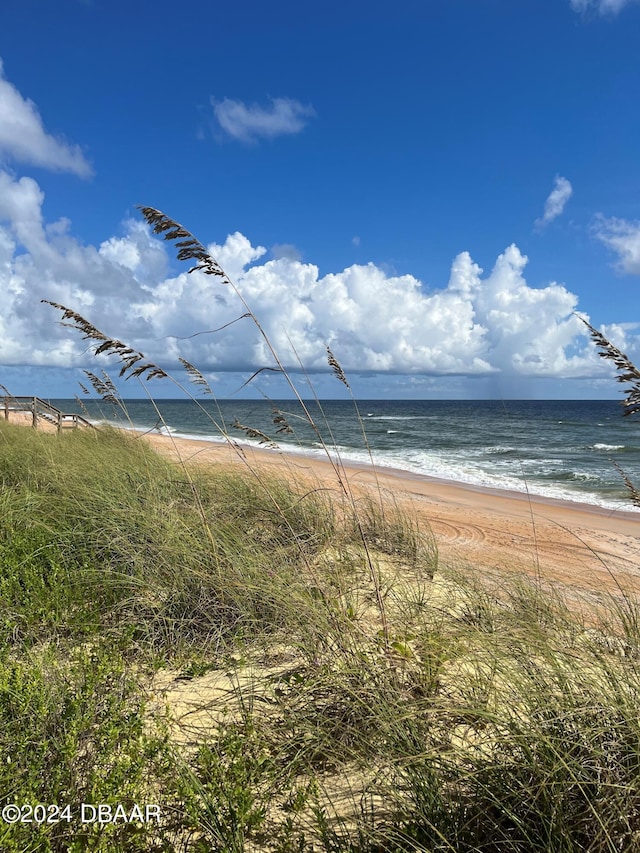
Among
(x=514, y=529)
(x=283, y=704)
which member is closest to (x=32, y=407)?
(x=514, y=529)

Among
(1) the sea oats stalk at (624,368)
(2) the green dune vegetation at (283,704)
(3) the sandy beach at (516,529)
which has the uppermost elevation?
(1) the sea oats stalk at (624,368)

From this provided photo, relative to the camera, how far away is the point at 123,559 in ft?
12.8

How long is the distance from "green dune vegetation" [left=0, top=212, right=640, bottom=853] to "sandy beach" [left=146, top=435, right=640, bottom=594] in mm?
1266

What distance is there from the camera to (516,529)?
381 inches

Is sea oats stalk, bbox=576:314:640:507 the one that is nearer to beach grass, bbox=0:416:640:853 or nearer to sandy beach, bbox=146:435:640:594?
beach grass, bbox=0:416:640:853

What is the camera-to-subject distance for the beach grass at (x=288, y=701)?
5.73ft

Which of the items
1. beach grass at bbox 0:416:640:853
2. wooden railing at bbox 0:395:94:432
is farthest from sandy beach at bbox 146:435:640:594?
wooden railing at bbox 0:395:94:432

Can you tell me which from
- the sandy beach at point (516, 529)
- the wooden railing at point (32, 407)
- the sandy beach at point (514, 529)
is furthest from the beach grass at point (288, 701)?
the wooden railing at point (32, 407)

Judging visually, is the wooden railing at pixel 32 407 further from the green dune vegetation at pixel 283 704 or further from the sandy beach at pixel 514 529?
the green dune vegetation at pixel 283 704

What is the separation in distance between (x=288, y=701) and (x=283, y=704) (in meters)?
0.06

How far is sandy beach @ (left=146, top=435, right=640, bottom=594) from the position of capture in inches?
235

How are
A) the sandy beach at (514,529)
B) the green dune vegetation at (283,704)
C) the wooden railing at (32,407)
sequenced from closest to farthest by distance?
the green dune vegetation at (283,704) → the sandy beach at (514,529) → the wooden railing at (32,407)

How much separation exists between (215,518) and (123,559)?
1.00 metres

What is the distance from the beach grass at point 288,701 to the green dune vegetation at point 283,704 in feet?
0.05
